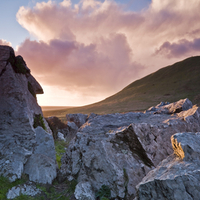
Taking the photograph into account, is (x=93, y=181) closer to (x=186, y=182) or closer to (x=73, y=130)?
(x=186, y=182)

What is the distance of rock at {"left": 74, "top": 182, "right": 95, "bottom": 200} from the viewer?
313 inches

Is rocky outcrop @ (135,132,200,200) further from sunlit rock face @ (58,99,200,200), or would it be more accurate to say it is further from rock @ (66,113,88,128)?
rock @ (66,113,88,128)

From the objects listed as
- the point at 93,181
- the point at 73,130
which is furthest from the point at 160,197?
the point at 73,130

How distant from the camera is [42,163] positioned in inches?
393

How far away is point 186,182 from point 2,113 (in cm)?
1143

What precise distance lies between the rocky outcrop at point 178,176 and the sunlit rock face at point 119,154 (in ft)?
10.7

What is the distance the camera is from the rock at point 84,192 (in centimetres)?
796

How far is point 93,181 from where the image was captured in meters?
8.76

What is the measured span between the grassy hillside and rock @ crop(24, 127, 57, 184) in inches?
3126

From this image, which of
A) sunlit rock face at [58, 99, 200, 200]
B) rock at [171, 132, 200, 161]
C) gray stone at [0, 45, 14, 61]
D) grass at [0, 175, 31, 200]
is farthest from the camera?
gray stone at [0, 45, 14, 61]

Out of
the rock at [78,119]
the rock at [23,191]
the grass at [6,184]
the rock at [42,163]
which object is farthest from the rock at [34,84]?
the rock at [78,119]

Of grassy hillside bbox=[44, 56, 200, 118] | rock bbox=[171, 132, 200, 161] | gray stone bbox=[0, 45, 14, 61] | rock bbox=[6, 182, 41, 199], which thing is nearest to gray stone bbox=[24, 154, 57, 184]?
rock bbox=[6, 182, 41, 199]

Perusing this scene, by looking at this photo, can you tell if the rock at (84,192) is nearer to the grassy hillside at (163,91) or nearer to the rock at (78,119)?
the rock at (78,119)

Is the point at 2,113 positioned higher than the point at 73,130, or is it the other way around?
the point at 2,113
